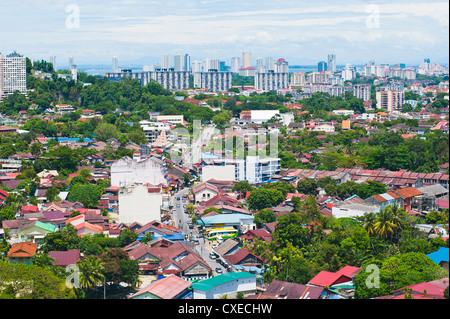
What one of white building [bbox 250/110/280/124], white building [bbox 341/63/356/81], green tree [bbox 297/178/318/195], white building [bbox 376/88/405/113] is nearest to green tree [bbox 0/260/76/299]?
green tree [bbox 297/178/318/195]

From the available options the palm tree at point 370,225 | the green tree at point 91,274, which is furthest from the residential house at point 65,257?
the palm tree at point 370,225

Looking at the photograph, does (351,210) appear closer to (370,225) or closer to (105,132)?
(370,225)

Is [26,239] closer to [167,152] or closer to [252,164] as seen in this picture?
[252,164]

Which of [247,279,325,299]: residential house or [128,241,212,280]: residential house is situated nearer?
[247,279,325,299]: residential house

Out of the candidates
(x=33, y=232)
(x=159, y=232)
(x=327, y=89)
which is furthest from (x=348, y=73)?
(x=33, y=232)

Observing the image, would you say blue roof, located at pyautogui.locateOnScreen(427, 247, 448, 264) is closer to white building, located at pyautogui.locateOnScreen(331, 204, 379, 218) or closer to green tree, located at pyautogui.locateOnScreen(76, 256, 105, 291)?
white building, located at pyautogui.locateOnScreen(331, 204, 379, 218)
